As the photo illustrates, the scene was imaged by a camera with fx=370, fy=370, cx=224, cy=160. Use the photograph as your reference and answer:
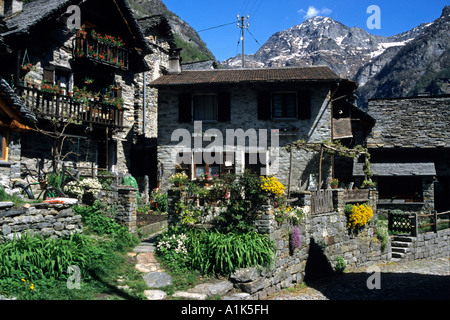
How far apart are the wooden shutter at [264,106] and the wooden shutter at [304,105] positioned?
57.0 inches

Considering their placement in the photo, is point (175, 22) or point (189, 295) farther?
point (175, 22)

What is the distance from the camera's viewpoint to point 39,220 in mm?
8453

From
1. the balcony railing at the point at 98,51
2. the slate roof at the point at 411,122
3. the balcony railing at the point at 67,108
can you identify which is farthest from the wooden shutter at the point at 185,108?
the slate roof at the point at 411,122

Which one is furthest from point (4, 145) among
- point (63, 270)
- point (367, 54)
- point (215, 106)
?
point (367, 54)

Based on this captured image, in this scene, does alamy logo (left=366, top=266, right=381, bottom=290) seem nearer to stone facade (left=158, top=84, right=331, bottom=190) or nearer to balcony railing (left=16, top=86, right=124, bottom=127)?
stone facade (left=158, top=84, right=331, bottom=190)

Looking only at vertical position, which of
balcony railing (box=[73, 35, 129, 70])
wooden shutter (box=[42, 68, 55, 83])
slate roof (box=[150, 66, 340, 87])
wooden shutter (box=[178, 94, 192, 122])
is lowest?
wooden shutter (box=[178, 94, 192, 122])

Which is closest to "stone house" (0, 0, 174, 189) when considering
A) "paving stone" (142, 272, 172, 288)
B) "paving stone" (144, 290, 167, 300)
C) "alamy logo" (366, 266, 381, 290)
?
"paving stone" (142, 272, 172, 288)

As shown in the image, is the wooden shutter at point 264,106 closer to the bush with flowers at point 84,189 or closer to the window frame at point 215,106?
the window frame at point 215,106

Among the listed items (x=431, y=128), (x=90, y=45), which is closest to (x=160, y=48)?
(x=90, y=45)

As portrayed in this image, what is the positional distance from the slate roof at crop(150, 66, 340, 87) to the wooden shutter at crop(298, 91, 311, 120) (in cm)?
84

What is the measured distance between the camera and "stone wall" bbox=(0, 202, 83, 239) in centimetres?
782

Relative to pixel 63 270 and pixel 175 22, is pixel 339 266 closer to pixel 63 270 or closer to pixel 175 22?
pixel 63 270

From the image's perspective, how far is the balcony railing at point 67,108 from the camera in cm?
1382

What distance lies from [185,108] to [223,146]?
272 cm
